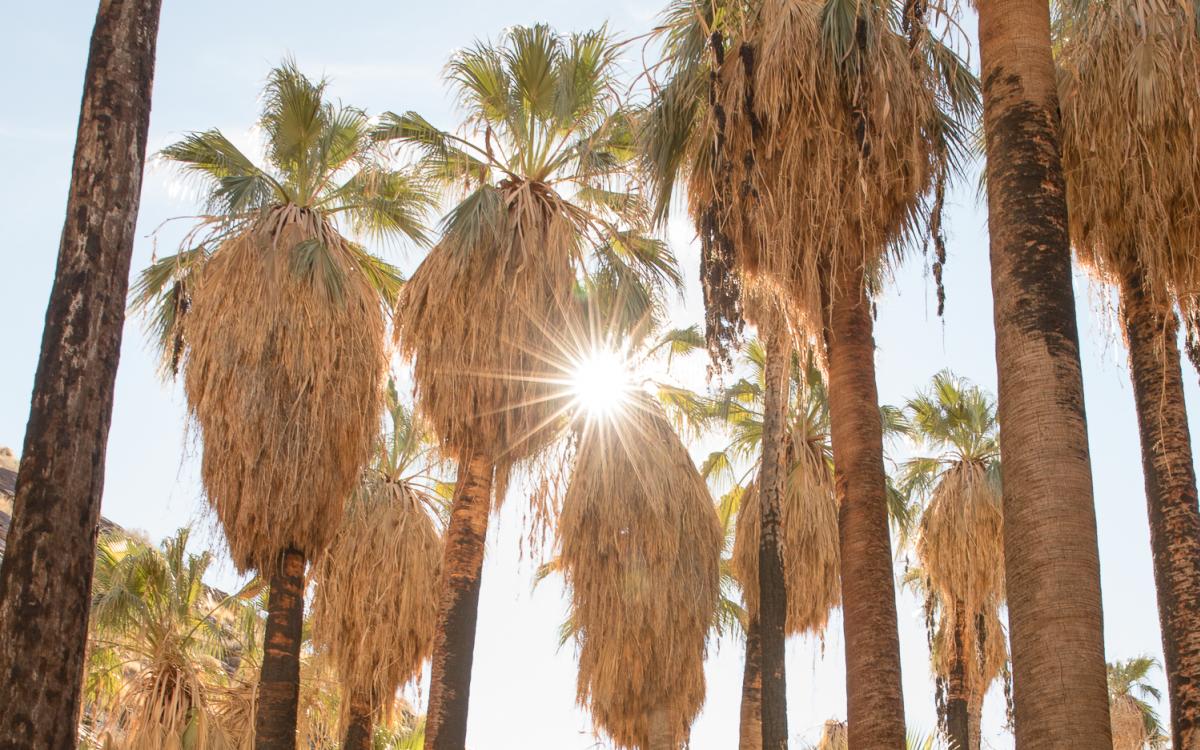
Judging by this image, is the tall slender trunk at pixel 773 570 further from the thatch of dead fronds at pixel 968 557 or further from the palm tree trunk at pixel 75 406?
the palm tree trunk at pixel 75 406

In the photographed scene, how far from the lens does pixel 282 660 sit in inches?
642

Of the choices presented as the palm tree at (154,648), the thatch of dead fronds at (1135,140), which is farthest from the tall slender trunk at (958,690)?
the thatch of dead fronds at (1135,140)

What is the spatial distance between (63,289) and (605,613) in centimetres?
1472

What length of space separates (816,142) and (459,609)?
7887mm

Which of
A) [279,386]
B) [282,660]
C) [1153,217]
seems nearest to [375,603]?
[282,660]

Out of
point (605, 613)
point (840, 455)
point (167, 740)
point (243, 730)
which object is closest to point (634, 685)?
point (605, 613)

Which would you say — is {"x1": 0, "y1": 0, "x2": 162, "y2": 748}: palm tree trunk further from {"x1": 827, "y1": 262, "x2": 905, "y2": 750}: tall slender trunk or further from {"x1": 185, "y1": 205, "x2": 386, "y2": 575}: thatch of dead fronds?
{"x1": 185, "y1": 205, "x2": 386, "y2": 575}: thatch of dead fronds

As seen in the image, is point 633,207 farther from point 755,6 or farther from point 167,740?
point 167,740

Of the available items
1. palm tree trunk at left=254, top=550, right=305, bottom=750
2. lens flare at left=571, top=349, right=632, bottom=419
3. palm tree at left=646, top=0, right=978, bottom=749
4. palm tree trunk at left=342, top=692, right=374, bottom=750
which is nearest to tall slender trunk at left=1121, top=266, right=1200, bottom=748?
palm tree at left=646, top=0, right=978, bottom=749

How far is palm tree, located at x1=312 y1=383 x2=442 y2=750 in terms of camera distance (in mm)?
21109

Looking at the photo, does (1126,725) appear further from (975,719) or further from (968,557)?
(968,557)

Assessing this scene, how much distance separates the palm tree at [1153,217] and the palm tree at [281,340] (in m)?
9.33

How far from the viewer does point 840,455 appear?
10.2m

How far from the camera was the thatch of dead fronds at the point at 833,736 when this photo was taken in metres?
18.7
